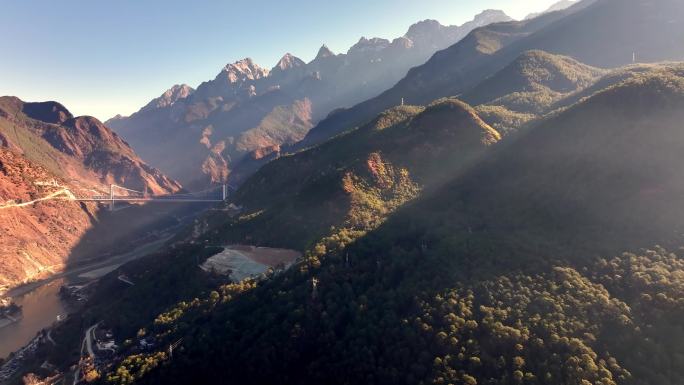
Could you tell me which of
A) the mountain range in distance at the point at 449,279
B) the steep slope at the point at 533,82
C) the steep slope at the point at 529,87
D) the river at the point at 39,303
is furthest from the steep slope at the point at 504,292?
the steep slope at the point at 533,82

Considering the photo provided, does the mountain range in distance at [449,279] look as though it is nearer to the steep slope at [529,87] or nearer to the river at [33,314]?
the river at [33,314]

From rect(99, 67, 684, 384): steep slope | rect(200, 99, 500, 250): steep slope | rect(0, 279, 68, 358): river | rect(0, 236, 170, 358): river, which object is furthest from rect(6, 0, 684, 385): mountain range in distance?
rect(0, 236, 170, 358): river

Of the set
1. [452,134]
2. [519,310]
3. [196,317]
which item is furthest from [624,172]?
[196,317]

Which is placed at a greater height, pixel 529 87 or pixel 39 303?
pixel 529 87

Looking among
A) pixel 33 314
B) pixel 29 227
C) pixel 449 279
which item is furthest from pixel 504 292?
pixel 29 227

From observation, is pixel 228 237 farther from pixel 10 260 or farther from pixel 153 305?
pixel 10 260

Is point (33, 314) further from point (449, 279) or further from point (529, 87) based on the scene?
point (529, 87)

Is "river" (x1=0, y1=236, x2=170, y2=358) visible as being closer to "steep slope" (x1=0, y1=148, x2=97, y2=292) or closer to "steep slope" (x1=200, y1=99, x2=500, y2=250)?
"steep slope" (x1=0, y1=148, x2=97, y2=292)
